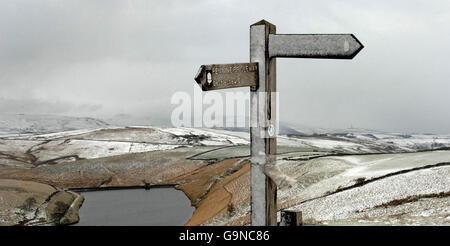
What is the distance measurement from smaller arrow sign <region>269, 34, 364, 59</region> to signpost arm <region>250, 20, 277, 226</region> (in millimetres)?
233

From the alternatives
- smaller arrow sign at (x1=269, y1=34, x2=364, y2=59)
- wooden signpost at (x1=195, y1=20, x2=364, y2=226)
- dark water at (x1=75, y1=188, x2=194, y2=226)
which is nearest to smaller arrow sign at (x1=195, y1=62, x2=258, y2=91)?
wooden signpost at (x1=195, y1=20, x2=364, y2=226)

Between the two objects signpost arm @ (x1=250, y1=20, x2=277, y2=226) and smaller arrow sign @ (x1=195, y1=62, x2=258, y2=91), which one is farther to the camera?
signpost arm @ (x1=250, y1=20, x2=277, y2=226)

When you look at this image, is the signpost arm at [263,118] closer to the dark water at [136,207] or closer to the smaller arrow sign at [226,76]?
the smaller arrow sign at [226,76]

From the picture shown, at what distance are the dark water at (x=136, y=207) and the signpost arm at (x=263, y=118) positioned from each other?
123 ft

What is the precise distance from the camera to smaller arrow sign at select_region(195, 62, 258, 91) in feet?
21.6

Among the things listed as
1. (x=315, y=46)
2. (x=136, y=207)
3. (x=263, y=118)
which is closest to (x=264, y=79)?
(x=263, y=118)

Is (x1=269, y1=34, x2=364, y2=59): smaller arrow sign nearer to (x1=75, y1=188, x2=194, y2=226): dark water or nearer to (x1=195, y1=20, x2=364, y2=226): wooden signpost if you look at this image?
(x1=195, y1=20, x2=364, y2=226): wooden signpost

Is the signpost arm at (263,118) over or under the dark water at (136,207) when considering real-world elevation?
over

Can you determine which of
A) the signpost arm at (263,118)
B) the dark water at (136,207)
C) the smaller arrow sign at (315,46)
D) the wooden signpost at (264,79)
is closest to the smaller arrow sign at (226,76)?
the wooden signpost at (264,79)

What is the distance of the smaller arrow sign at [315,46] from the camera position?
21.6 feet

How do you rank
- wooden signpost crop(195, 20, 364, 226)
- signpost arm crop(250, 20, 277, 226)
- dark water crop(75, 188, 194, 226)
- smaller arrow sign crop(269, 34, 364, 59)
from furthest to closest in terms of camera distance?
dark water crop(75, 188, 194, 226) → signpost arm crop(250, 20, 277, 226) → wooden signpost crop(195, 20, 364, 226) → smaller arrow sign crop(269, 34, 364, 59)
